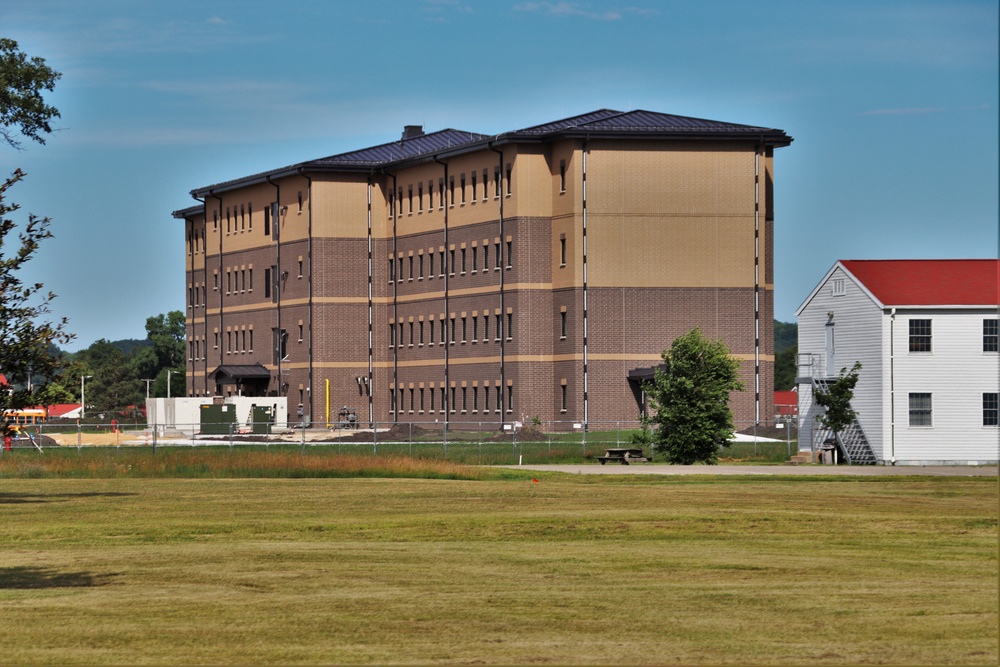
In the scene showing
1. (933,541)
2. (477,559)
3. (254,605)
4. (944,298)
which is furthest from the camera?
(944,298)

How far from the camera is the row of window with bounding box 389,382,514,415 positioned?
101 metres

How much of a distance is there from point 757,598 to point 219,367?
335 feet

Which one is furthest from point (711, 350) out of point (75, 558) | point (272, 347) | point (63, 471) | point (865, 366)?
point (272, 347)

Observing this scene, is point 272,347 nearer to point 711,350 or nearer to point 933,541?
point 711,350

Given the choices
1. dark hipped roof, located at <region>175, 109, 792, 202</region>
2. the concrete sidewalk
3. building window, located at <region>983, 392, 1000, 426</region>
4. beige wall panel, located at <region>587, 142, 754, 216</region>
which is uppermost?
dark hipped roof, located at <region>175, 109, 792, 202</region>

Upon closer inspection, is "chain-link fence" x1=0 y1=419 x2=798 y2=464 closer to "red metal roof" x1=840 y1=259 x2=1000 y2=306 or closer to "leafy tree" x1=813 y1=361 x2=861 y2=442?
"leafy tree" x1=813 y1=361 x2=861 y2=442

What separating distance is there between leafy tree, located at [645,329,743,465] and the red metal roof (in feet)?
22.3

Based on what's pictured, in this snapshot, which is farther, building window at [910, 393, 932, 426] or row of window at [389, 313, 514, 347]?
row of window at [389, 313, 514, 347]

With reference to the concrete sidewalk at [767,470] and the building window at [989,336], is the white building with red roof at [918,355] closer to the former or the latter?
the building window at [989,336]

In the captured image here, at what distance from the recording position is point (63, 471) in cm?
5569

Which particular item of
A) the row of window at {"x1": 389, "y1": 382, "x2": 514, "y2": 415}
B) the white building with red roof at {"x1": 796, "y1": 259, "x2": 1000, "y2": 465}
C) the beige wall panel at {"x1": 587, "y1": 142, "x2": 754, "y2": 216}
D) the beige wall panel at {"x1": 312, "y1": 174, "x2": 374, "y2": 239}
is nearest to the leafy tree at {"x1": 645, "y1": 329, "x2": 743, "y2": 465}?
the white building with red roof at {"x1": 796, "y1": 259, "x2": 1000, "y2": 465}

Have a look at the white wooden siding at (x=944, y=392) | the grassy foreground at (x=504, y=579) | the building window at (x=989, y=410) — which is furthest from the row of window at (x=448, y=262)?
the grassy foreground at (x=504, y=579)

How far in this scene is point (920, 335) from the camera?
218 feet

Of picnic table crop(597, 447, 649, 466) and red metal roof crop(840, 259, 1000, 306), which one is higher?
red metal roof crop(840, 259, 1000, 306)
